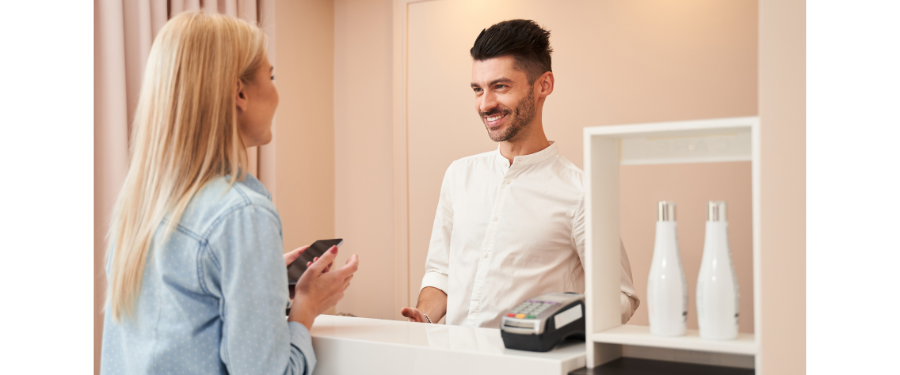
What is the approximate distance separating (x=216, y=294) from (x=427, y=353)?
37 cm

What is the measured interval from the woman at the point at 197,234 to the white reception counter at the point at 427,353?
0.32ft

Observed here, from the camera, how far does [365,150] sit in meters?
3.51

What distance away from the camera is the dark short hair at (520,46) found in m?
1.96

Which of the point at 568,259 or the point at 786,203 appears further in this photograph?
the point at 786,203

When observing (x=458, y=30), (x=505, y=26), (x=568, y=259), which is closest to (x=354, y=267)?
(x=568, y=259)

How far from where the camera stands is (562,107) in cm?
300

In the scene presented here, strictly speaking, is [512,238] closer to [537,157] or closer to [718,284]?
[537,157]

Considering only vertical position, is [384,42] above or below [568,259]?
above

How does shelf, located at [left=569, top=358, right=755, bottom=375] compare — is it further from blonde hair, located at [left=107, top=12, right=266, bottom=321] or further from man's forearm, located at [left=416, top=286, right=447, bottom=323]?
man's forearm, located at [left=416, top=286, right=447, bottom=323]

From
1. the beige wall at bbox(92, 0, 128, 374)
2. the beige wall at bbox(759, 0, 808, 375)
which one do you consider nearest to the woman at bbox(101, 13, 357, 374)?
the beige wall at bbox(92, 0, 128, 374)

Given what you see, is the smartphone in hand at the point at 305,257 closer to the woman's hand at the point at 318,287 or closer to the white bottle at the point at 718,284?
the woman's hand at the point at 318,287

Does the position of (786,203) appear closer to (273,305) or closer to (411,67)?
(273,305)

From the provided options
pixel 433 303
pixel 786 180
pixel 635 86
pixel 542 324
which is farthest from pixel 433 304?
pixel 635 86
